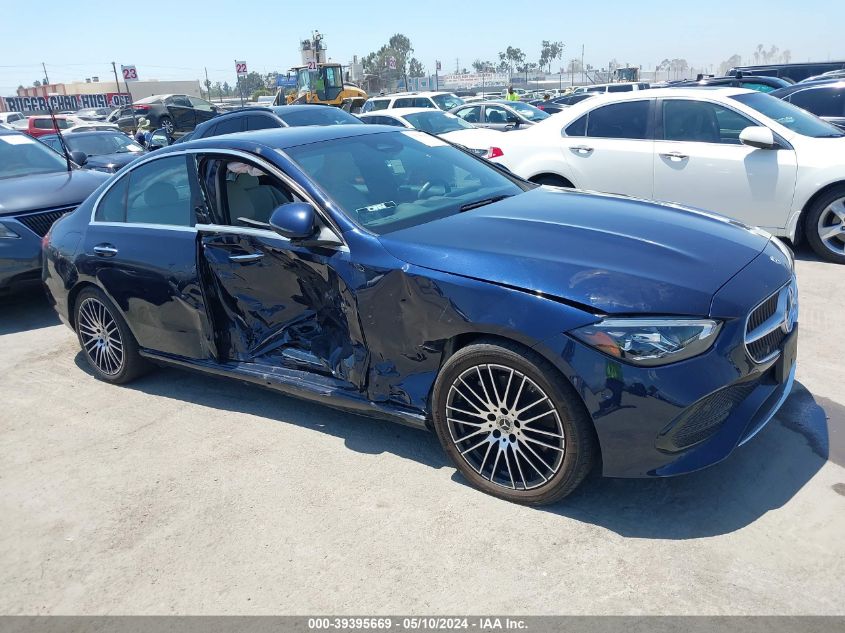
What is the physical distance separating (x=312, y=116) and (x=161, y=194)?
776cm

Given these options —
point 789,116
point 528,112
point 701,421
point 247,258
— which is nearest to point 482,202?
point 247,258

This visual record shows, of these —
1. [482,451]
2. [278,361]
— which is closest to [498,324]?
[482,451]

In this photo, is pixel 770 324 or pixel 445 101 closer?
pixel 770 324

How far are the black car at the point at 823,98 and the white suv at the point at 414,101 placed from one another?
1056cm

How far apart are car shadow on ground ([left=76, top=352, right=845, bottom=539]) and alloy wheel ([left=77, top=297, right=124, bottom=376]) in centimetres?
159

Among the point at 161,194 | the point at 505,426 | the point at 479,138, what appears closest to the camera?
the point at 505,426

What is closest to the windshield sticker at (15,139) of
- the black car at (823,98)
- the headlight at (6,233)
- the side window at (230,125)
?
the headlight at (6,233)

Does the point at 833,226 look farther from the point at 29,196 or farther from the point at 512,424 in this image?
the point at 29,196

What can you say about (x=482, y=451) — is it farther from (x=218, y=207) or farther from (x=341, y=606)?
(x=218, y=207)

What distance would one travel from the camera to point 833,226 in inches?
264

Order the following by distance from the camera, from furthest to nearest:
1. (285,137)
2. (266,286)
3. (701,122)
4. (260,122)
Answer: (260,122)
(701,122)
(285,137)
(266,286)

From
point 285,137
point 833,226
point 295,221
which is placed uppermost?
point 285,137

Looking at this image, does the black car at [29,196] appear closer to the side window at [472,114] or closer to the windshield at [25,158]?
the windshield at [25,158]

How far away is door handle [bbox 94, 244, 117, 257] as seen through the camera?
4.78m
